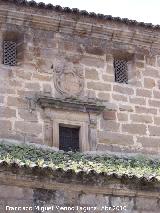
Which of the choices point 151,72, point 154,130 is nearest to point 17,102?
point 154,130

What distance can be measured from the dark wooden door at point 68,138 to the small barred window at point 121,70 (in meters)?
1.67

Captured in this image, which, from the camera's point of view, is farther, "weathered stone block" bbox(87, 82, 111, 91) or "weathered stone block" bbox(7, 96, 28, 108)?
"weathered stone block" bbox(87, 82, 111, 91)

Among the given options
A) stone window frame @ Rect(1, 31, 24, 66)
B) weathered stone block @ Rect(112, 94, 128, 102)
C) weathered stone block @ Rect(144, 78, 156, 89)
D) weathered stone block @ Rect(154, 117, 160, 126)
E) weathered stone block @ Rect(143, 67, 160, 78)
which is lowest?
weathered stone block @ Rect(154, 117, 160, 126)

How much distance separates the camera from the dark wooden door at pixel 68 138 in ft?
41.8

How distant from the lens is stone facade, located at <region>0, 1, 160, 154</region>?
41.4 feet

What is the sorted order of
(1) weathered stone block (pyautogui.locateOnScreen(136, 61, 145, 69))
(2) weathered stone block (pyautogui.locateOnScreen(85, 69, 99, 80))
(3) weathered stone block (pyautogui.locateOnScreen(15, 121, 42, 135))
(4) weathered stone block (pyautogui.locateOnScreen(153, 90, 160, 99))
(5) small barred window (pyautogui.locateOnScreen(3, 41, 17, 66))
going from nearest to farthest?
1. (3) weathered stone block (pyautogui.locateOnScreen(15, 121, 42, 135))
2. (5) small barred window (pyautogui.locateOnScreen(3, 41, 17, 66))
3. (2) weathered stone block (pyautogui.locateOnScreen(85, 69, 99, 80))
4. (4) weathered stone block (pyautogui.locateOnScreen(153, 90, 160, 99))
5. (1) weathered stone block (pyautogui.locateOnScreen(136, 61, 145, 69))

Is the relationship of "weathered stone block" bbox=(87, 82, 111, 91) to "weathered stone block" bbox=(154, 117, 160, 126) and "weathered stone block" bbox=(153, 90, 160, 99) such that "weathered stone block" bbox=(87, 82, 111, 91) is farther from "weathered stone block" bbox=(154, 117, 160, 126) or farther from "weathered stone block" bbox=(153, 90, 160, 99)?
"weathered stone block" bbox=(154, 117, 160, 126)

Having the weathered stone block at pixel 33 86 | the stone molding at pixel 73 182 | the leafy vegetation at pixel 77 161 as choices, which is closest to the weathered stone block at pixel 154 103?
the leafy vegetation at pixel 77 161

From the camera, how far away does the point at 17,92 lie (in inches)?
500

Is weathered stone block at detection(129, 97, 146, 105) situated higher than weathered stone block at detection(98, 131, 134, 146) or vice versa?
weathered stone block at detection(129, 97, 146, 105)

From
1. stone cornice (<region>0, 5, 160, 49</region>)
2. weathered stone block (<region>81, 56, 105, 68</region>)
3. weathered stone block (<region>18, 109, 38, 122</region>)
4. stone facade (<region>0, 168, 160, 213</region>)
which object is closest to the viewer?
stone facade (<region>0, 168, 160, 213</region>)

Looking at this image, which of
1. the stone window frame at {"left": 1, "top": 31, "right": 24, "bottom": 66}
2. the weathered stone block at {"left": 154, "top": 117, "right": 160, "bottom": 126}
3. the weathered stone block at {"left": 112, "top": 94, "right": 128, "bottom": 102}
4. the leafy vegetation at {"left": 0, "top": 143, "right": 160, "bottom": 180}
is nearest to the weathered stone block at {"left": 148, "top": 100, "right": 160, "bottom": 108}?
the weathered stone block at {"left": 154, "top": 117, "right": 160, "bottom": 126}

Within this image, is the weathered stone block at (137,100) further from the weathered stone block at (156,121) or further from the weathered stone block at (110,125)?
the weathered stone block at (110,125)

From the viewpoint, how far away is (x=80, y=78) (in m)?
13.2
